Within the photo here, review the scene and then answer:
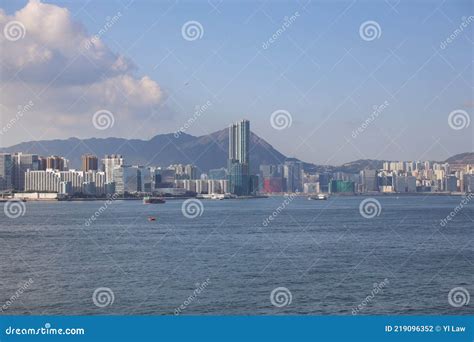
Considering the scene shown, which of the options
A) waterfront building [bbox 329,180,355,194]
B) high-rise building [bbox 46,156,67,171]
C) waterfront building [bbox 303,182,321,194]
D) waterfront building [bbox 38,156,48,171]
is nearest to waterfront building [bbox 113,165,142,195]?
high-rise building [bbox 46,156,67,171]

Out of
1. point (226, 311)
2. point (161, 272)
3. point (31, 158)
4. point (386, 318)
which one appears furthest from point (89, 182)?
point (386, 318)

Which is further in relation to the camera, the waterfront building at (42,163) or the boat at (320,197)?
the boat at (320,197)

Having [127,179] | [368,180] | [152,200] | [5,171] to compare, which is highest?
[5,171]

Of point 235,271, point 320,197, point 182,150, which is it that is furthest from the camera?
point 320,197

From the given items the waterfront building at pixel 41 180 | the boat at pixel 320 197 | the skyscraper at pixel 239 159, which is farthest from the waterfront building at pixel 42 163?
the boat at pixel 320 197

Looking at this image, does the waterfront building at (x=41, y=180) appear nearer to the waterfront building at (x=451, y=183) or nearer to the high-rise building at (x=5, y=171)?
the high-rise building at (x=5, y=171)

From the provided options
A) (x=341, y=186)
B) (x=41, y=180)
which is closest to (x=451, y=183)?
(x=341, y=186)

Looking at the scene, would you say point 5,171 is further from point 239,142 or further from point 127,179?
point 239,142
